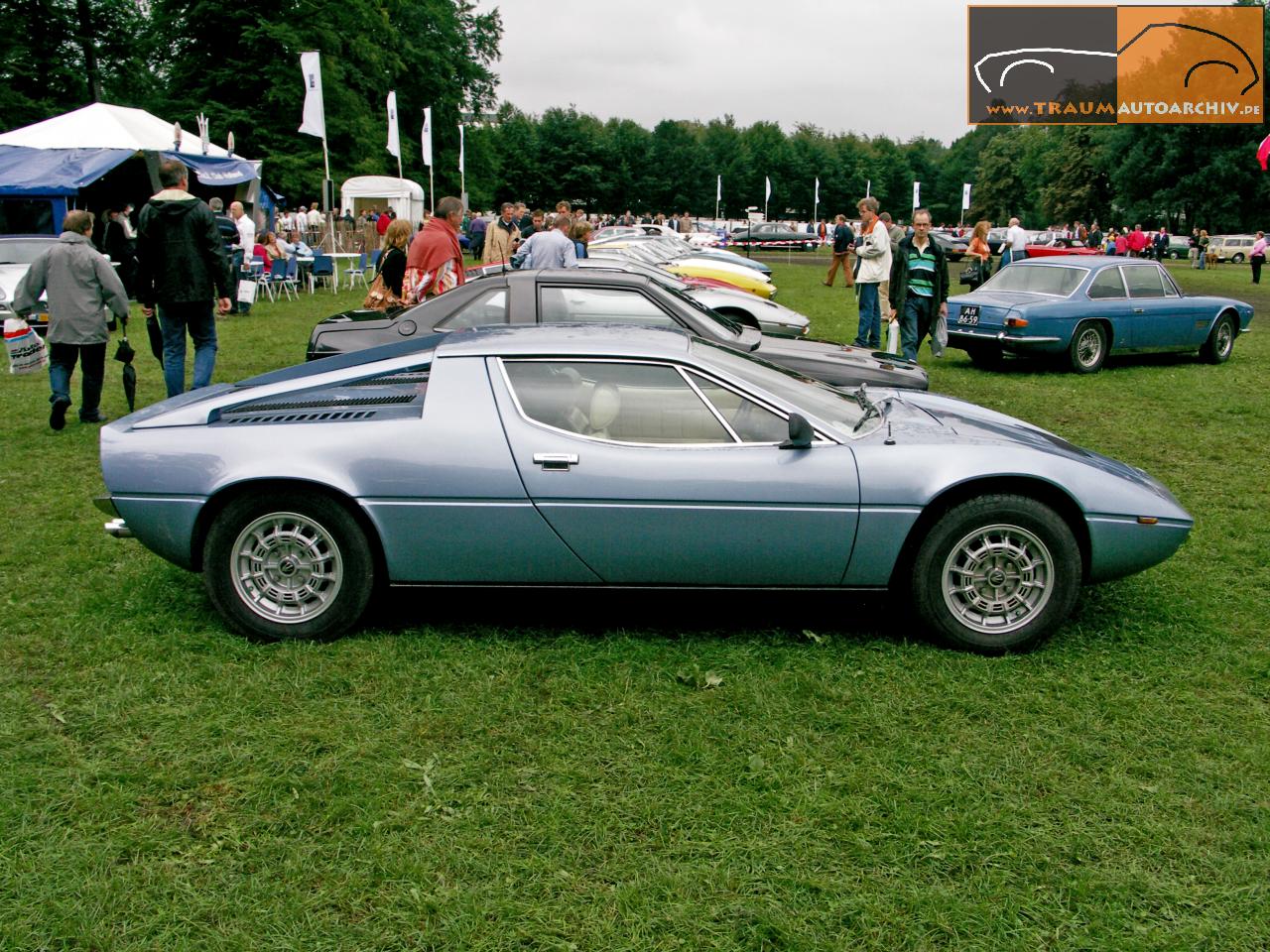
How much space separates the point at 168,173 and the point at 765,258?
40549mm

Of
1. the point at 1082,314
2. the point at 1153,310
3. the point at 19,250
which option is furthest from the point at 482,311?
the point at 19,250

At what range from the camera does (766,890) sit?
3.03 m

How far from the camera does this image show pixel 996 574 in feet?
15.1

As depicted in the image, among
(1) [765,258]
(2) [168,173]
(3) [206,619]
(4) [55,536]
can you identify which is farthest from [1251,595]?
(1) [765,258]

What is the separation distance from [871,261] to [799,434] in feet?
32.6

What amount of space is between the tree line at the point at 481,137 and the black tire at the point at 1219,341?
3793 centimetres

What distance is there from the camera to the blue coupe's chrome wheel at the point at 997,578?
15.0 ft

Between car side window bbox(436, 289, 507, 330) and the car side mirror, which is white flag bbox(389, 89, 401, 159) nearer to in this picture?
car side window bbox(436, 289, 507, 330)

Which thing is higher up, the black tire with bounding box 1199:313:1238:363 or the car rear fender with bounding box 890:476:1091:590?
the black tire with bounding box 1199:313:1238:363

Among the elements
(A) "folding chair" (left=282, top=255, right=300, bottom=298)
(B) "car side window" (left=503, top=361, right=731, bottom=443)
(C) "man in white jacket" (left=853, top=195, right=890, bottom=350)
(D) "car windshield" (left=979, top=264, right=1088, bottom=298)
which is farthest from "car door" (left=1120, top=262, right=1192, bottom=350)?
(A) "folding chair" (left=282, top=255, right=300, bottom=298)

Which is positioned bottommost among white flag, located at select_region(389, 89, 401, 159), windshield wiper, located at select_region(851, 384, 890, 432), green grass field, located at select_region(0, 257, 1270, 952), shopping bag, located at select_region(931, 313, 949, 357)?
green grass field, located at select_region(0, 257, 1270, 952)

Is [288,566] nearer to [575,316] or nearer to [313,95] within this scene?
[575,316]

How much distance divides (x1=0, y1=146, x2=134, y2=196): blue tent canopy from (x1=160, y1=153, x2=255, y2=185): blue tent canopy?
1.28 meters

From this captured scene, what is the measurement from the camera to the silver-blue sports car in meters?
4.46
